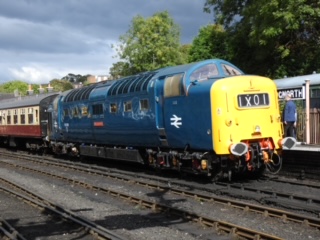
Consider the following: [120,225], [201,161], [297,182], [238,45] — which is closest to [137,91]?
[201,161]

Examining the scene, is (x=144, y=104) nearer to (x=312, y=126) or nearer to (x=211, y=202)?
(x=211, y=202)

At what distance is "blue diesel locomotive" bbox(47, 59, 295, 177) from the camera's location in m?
11.5

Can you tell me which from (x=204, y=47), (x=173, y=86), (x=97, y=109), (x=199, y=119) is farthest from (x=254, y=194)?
(x=204, y=47)

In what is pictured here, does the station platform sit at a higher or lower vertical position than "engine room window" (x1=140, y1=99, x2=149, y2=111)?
lower

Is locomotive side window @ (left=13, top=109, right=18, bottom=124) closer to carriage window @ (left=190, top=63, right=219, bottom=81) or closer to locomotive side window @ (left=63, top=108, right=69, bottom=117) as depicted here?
locomotive side window @ (left=63, top=108, right=69, bottom=117)

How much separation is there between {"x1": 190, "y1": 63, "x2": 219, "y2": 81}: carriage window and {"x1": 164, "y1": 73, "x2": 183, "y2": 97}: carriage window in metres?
0.37

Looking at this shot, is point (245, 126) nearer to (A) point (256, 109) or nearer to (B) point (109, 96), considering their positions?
(A) point (256, 109)

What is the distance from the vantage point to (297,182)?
12.0 m

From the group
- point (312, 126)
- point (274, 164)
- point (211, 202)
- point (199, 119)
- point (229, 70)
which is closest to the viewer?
point (211, 202)

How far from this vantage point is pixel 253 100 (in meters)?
11.9

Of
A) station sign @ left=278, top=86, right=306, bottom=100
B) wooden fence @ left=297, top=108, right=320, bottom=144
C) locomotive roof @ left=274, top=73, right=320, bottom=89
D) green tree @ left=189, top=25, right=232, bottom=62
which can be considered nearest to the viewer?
A: wooden fence @ left=297, top=108, right=320, bottom=144

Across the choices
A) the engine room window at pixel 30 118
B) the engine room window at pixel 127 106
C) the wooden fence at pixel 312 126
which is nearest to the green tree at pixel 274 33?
the wooden fence at pixel 312 126

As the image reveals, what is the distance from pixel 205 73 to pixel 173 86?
0.92m

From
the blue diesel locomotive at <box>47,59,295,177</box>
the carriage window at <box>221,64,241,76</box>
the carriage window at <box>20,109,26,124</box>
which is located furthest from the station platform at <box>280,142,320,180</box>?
the carriage window at <box>20,109,26,124</box>
